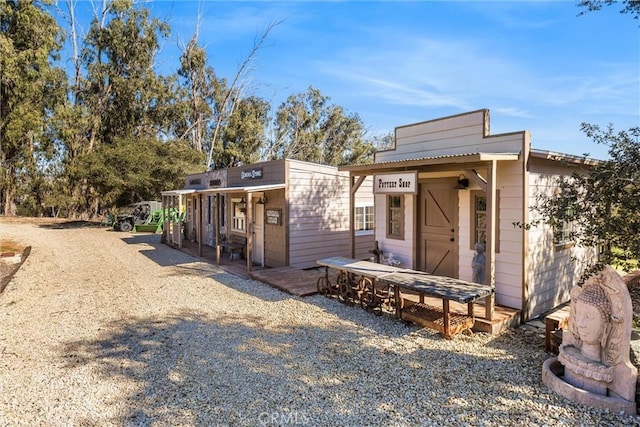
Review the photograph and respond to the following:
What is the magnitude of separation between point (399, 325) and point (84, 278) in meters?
7.80

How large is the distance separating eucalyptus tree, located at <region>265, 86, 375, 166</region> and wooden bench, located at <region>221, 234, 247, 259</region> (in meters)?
22.6

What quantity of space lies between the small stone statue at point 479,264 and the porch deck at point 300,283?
459 mm

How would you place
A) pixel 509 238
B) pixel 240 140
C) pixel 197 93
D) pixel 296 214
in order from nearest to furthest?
pixel 509 238 < pixel 296 214 < pixel 240 140 < pixel 197 93

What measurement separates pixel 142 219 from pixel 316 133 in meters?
18.4

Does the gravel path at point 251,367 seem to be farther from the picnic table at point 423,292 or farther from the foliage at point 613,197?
the foliage at point 613,197

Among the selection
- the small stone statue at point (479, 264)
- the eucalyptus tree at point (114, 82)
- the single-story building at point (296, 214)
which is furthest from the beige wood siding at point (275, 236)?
the eucalyptus tree at point (114, 82)

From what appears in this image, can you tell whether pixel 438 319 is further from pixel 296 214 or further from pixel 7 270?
pixel 7 270

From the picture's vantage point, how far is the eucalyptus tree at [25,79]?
21.4m

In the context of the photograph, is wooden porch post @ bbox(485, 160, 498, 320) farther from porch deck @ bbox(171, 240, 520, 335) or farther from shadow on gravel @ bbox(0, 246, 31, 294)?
shadow on gravel @ bbox(0, 246, 31, 294)

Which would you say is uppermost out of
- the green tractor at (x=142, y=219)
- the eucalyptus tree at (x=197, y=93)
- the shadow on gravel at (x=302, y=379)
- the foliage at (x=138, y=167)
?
the eucalyptus tree at (x=197, y=93)

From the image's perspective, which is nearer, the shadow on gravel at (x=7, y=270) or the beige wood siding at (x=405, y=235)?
the beige wood siding at (x=405, y=235)

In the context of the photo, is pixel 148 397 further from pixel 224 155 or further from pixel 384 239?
pixel 224 155

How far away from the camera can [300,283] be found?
26.1 feet

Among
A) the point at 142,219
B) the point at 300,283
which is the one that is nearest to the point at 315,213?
the point at 300,283
